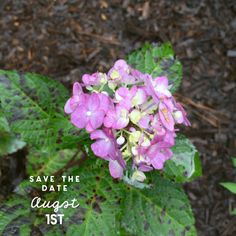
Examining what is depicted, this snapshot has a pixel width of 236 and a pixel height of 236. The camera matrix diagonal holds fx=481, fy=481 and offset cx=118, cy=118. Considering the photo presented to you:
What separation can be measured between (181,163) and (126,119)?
467mm

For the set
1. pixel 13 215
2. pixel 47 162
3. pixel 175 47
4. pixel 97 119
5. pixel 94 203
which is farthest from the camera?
pixel 175 47

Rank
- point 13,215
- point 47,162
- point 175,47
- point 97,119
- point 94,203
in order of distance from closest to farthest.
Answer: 1. point 97,119
2. point 94,203
3. point 13,215
4. point 47,162
5. point 175,47

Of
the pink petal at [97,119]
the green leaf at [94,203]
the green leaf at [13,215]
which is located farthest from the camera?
the green leaf at [13,215]

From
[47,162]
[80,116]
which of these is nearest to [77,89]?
[80,116]

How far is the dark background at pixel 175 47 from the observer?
293 centimetres

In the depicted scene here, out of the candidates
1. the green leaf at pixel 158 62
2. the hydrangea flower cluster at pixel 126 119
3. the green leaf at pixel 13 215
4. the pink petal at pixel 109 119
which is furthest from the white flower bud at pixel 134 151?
the green leaf at pixel 13 215

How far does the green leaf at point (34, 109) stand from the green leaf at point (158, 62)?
364 mm

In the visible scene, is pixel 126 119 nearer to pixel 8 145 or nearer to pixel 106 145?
pixel 106 145

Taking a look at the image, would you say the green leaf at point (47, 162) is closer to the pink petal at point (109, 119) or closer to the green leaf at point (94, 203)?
the green leaf at point (94, 203)

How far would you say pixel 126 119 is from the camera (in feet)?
4.98

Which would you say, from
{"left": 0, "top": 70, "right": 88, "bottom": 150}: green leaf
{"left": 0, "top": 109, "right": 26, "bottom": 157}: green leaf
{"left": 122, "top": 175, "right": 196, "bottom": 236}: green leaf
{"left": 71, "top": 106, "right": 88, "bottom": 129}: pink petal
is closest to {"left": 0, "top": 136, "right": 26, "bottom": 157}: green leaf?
{"left": 0, "top": 109, "right": 26, "bottom": 157}: green leaf

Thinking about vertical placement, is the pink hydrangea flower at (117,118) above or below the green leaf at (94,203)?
above

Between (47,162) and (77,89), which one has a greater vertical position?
(77,89)

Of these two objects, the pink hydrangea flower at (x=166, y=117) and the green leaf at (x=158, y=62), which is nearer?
the pink hydrangea flower at (x=166, y=117)
